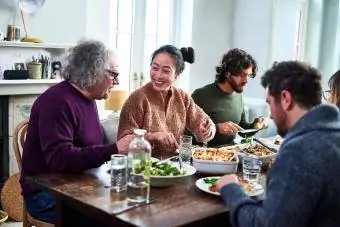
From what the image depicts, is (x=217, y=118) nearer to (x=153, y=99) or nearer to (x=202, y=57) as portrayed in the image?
(x=153, y=99)

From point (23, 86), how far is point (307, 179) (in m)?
2.69

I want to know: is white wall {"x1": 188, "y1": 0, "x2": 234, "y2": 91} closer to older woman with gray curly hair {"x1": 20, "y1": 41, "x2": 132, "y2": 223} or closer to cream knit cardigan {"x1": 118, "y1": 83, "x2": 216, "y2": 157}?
cream knit cardigan {"x1": 118, "y1": 83, "x2": 216, "y2": 157}

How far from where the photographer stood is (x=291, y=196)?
1.13m

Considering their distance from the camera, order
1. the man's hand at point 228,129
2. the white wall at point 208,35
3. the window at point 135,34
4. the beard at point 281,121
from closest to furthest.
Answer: the beard at point 281,121 < the man's hand at point 228,129 < the window at point 135,34 < the white wall at point 208,35

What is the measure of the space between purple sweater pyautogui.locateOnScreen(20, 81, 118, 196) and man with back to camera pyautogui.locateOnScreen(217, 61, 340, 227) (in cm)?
70

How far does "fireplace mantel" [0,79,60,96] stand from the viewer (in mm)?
3238

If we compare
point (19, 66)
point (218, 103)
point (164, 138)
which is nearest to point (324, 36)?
point (218, 103)

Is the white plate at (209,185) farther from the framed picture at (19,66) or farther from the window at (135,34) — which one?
the window at (135,34)

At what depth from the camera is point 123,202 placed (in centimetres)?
145

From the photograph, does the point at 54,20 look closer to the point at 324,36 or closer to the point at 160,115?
the point at 160,115

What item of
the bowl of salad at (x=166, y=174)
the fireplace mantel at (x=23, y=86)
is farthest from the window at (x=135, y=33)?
the bowl of salad at (x=166, y=174)

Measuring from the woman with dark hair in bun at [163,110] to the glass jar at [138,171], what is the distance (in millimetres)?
651

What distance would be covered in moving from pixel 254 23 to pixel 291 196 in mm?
4221

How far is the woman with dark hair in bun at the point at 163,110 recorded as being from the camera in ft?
7.33
